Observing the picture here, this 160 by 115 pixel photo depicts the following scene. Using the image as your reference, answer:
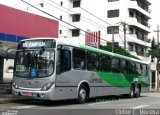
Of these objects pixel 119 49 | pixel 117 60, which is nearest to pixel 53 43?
pixel 117 60

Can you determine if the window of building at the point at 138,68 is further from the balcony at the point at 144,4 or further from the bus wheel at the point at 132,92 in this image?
the balcony at the point at 144,4

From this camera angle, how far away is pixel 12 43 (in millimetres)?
22797

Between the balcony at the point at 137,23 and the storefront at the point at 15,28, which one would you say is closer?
the storefront at the point at 15,28

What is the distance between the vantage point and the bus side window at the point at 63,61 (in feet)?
57.9

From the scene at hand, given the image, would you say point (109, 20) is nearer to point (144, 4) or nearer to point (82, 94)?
point (144, 4)

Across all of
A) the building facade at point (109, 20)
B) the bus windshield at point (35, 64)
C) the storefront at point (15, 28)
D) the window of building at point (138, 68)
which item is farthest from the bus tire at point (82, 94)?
the building facade at point (109, 20)

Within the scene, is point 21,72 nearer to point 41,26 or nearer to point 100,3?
point 41,26

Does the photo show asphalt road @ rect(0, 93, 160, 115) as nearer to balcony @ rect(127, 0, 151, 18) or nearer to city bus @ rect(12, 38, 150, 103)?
city bus @ rect(12, 38, 150, 103)

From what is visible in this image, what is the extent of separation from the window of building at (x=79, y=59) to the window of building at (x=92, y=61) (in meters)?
0.50

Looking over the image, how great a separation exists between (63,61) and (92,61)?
10.7 feet

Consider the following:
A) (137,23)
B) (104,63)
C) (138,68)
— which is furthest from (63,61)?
(137,23)

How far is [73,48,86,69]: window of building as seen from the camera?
1891cm

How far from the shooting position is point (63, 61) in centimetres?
1797

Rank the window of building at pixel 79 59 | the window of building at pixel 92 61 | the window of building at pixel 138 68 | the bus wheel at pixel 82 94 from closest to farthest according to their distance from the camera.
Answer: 1. the window of building at pixel 79 59
2. the bus wheel at pixel 82 94
3. the window of building at pixel 92 61
4. the window of building at pixel 138 68
